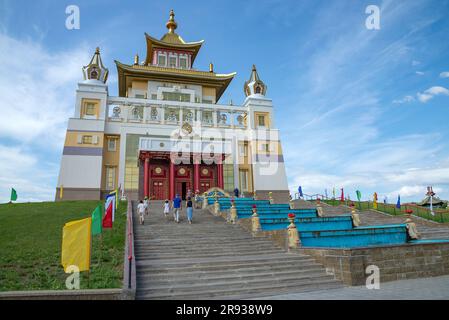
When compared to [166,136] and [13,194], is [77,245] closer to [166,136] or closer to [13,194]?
[13,194]

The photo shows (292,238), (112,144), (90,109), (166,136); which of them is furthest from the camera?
(166,136)

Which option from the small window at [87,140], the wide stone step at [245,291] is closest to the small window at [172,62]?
the small window at [87,140]

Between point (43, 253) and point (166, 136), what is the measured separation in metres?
22.2

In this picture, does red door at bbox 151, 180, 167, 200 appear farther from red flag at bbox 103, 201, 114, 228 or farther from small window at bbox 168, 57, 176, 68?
small window at bbox 168, 57, 176, 68

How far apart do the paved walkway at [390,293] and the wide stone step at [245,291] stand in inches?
15.0

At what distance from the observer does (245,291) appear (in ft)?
26.8

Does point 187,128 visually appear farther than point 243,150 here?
No

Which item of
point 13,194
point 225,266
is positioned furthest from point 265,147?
point 225,266

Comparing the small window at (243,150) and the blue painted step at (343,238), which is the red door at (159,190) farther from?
the blue painted step at (343,238)

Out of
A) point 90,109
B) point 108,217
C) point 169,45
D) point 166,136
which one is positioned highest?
point 169,45

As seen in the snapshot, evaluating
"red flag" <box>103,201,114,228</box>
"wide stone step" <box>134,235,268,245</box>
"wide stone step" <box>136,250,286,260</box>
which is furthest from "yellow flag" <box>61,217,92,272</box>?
"red flag" <box>103,201,114,228</box>

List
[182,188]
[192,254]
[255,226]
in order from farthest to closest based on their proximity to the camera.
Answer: [182,188]
[255,226]
[192,254]
